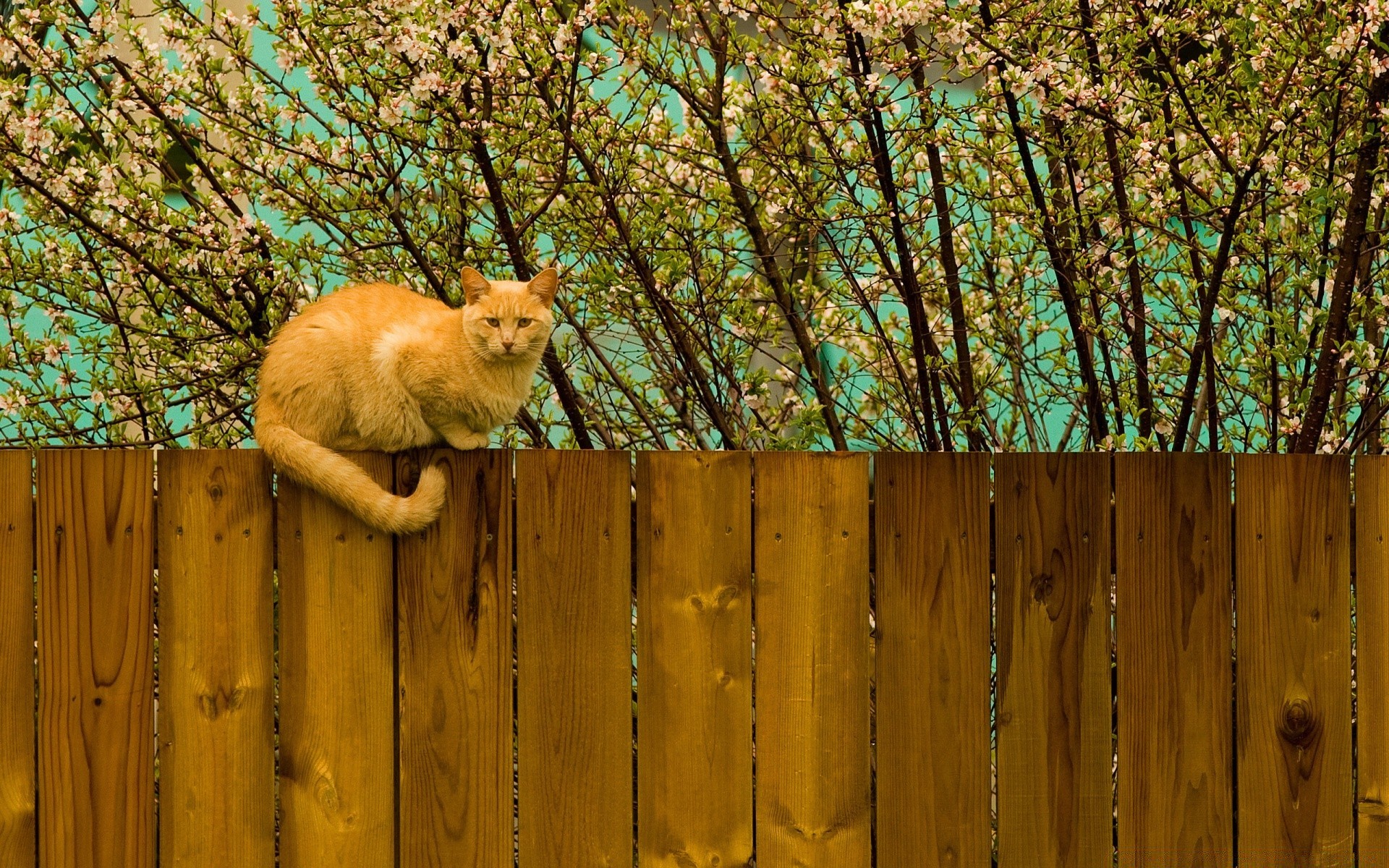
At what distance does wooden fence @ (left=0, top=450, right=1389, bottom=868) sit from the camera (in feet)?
7.63

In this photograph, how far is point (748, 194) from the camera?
4.32 meters

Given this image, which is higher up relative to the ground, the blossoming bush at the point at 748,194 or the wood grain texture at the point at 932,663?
the blossoming bush at the point at 748,194

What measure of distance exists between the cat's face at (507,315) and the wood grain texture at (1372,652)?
1700 mm

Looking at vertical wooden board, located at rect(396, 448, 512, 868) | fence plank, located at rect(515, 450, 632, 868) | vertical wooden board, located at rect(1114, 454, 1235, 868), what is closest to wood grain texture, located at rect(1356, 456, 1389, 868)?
vertical wooden board, located at rect(1114, 454, 1235, 868)

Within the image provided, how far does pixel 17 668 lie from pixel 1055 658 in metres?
1.96

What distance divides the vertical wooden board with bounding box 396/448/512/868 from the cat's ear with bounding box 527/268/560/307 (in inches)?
24.0

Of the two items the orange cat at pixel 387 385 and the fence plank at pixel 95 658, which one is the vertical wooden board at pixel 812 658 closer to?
the orange cat at pixel 387 385

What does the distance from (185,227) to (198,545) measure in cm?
184

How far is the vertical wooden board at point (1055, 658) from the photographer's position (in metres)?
2.32

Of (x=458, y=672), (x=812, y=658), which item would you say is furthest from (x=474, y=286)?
(x=812, y=658)

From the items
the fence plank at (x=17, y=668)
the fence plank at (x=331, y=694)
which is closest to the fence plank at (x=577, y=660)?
the fence plank at (x=331, y=694)

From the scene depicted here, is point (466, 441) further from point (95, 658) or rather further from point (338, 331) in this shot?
point (95, 658)

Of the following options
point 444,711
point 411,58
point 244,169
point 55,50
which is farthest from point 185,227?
point 444,711

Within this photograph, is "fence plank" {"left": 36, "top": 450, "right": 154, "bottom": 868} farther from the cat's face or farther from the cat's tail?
the cat's face
